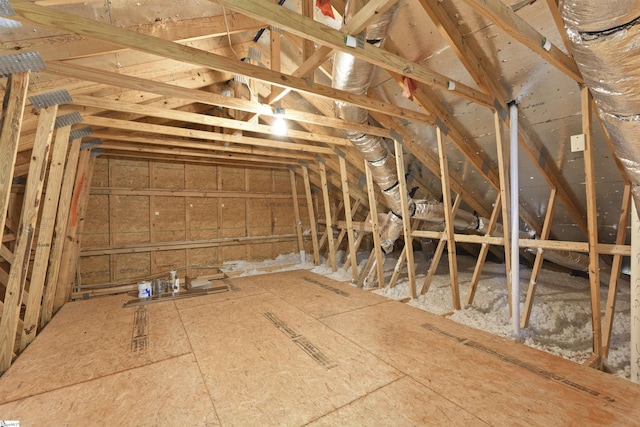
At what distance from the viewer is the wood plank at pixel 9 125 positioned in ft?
5.02

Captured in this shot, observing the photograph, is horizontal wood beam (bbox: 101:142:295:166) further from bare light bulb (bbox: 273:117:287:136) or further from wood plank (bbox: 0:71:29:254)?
wood plank (bbox: 0:71:29:254)

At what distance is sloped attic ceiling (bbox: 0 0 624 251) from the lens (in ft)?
4.80

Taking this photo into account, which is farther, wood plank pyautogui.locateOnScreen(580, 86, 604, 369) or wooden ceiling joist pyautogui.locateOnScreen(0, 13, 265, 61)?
wood plank pyautogui.locateOnScreen(580, 86, 604, 369)

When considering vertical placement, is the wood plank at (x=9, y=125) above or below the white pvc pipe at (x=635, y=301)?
above

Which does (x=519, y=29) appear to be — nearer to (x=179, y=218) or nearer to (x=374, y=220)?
(x=374, y=220)

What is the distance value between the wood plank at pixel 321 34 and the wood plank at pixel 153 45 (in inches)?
1.5

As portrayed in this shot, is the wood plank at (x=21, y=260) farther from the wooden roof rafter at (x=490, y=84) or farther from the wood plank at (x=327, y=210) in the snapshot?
the wood plank at (x=327, y=210)

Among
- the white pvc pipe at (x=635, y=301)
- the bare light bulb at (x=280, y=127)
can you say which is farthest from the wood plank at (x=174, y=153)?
the white pvc pipe at (x=635, y=301)

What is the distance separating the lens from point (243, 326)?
2420 mm

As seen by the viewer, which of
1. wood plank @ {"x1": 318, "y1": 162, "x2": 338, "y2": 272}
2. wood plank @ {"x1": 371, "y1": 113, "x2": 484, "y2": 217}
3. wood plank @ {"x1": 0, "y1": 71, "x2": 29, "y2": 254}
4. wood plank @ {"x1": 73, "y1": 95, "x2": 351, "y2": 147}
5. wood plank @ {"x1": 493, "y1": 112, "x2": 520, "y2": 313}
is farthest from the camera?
wood plank @ {"x1": 318, "y1": 162, "x2": 338, "y2": 272}

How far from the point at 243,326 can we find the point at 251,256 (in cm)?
318

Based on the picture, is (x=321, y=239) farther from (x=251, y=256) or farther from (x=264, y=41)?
(x=264, y=41)

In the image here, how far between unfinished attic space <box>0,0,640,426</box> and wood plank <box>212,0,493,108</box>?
12 mm

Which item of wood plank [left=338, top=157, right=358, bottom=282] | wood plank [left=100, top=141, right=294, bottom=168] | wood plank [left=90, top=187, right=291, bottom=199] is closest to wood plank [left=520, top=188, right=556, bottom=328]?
wood plank [left=338, top=157, right=358, bottom=282]
